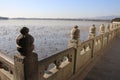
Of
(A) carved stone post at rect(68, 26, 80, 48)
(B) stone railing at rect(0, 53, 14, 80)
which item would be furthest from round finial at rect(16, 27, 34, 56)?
(A) carved stone post at rect(68, 26, 80, 48)

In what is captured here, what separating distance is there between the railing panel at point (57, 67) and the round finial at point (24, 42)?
0.67m

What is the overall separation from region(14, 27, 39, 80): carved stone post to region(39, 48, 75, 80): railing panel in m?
0.51

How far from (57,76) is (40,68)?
1.16 metres

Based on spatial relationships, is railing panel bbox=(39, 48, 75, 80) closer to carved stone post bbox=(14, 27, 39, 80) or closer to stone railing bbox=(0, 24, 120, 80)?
stone railing bbox=(0, 24, 120, 80)

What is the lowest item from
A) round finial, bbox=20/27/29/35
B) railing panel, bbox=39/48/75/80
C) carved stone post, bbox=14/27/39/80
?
railing panel, bbox=39/48/75/80

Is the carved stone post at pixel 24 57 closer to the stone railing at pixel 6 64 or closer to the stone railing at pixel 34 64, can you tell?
the stone railing at pixel 34 64

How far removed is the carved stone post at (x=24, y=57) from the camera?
2379mm

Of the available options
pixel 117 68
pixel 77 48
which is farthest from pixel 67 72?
pixel 117 68

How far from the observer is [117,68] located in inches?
271

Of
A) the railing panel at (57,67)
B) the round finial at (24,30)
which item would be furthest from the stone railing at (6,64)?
the round finial at (24,30)

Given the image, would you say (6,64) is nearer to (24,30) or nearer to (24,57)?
(24,57)

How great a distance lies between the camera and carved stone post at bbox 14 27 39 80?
2.38 m

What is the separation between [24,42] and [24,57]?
247 millimetres

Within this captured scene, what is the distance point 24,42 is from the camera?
2.36 m
